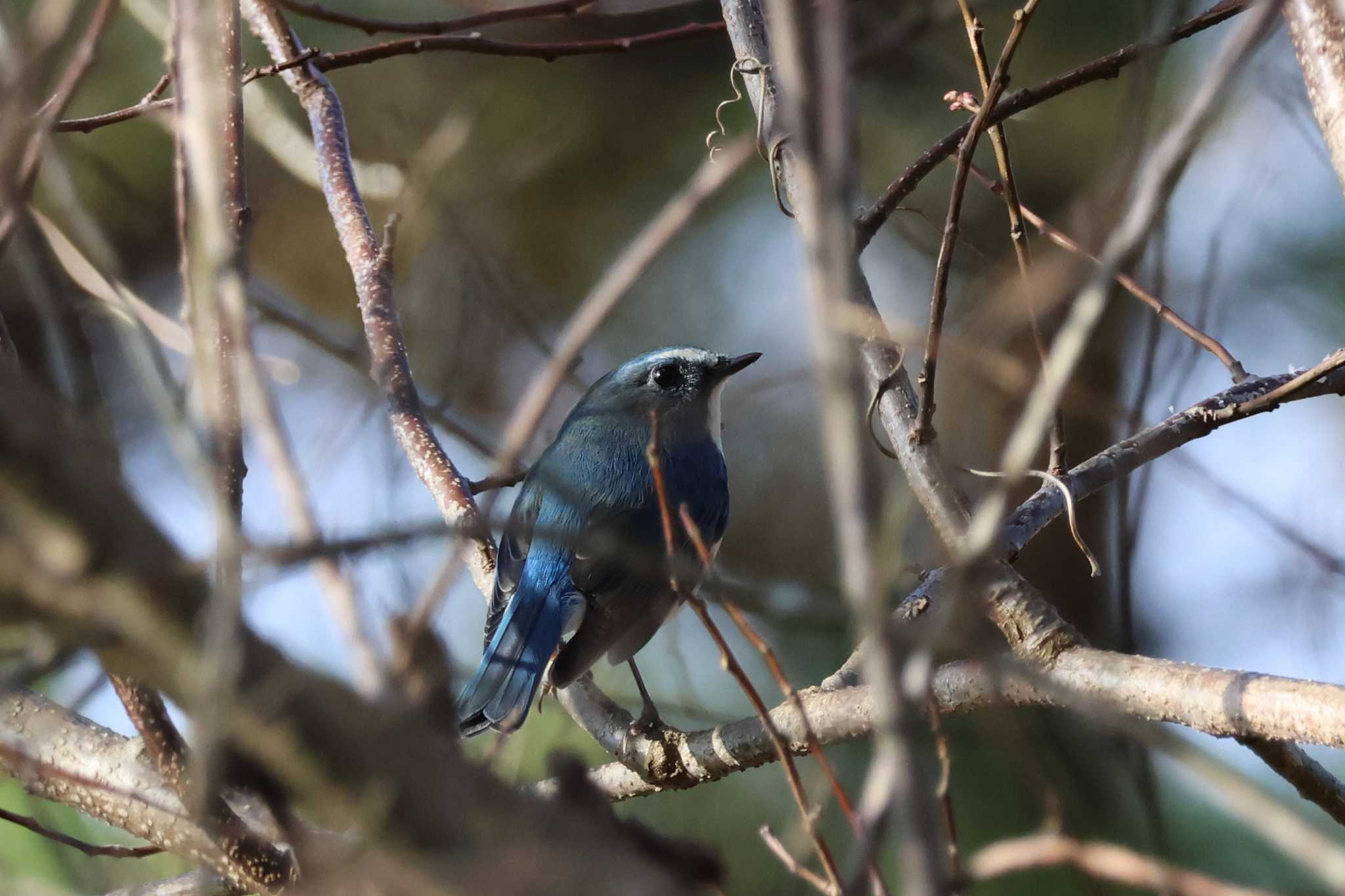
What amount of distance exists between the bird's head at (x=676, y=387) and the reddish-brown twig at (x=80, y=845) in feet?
7.24

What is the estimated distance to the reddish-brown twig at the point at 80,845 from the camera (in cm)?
215

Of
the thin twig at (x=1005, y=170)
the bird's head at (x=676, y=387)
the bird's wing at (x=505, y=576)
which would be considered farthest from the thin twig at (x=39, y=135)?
the bird's head at (x=676, y=387)

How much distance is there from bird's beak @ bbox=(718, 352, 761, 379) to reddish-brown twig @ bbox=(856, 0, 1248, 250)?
6.52ft

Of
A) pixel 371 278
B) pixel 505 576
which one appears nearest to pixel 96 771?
pixel 505 576

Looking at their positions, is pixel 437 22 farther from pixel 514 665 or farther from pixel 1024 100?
pixel 514 665

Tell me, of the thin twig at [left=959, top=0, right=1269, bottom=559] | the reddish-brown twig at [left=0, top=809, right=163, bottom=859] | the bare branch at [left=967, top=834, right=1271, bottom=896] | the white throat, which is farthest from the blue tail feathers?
the thin twig at [left=959, top=0, right=1269, bottom=559]

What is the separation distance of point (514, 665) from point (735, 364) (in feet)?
4.96

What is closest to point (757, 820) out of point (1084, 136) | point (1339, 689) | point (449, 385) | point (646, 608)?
point (646, 608)

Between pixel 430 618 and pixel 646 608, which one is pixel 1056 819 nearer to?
pixel 430 618

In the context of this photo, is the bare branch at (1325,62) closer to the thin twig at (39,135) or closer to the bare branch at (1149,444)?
the bare branch at (1149,444)

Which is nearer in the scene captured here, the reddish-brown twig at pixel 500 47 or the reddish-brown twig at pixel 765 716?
the reddish-brown twig at pixel 765 716

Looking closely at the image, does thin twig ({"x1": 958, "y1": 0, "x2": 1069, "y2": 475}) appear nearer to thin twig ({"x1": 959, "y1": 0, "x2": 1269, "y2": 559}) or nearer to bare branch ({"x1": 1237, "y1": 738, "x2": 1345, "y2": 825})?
bare branch ({"x1": 1237, "y1": 738, "x2": 1345, "y2": 825})

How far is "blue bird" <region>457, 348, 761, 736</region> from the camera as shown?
3232mm

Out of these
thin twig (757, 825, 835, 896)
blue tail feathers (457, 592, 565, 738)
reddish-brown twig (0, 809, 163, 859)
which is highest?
blue tail feathers (457, 592, 565, 738)
